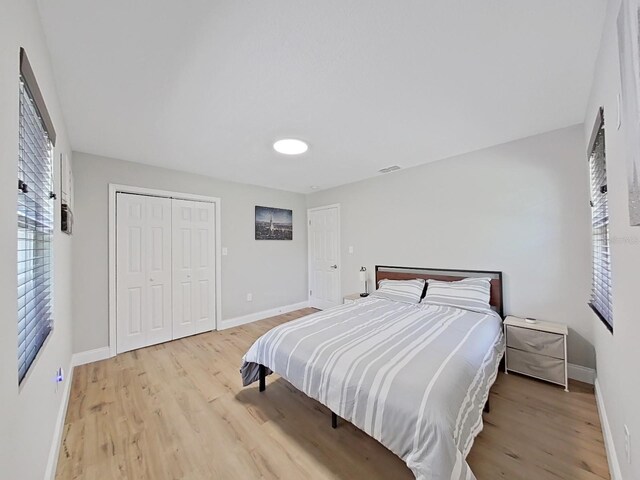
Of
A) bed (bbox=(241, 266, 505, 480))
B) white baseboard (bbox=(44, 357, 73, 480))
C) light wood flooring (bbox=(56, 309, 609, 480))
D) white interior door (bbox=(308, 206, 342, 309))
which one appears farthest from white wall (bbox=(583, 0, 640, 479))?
white interior door (bbox=(308, 206, 342, 309))

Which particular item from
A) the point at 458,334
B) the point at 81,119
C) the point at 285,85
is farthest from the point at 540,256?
the point at 81,119

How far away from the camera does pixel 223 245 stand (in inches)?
161

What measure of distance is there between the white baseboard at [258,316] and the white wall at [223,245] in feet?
0.24

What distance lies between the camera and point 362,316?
2594 mm

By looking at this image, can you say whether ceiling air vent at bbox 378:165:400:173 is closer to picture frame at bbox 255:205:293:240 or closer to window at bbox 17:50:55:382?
picture frame at bbox 255:205:293:240

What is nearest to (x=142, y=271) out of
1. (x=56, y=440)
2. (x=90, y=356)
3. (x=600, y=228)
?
(x=90, y=356)

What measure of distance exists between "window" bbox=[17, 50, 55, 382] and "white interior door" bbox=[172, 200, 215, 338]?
1995mm

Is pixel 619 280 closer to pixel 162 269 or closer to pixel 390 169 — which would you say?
pixel 390 169

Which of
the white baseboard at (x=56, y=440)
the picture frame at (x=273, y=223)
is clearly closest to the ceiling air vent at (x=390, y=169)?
the picture frame at (x=273, y=223)

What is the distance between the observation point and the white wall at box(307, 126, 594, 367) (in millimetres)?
2422

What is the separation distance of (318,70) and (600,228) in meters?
2.32

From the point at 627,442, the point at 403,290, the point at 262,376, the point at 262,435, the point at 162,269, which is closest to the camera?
the point at 627,442

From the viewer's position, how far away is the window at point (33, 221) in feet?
3.47

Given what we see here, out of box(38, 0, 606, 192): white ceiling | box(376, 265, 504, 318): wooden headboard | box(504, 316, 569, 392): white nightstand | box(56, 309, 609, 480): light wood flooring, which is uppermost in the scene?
box(38, 0, 606, 192): white ceiling
